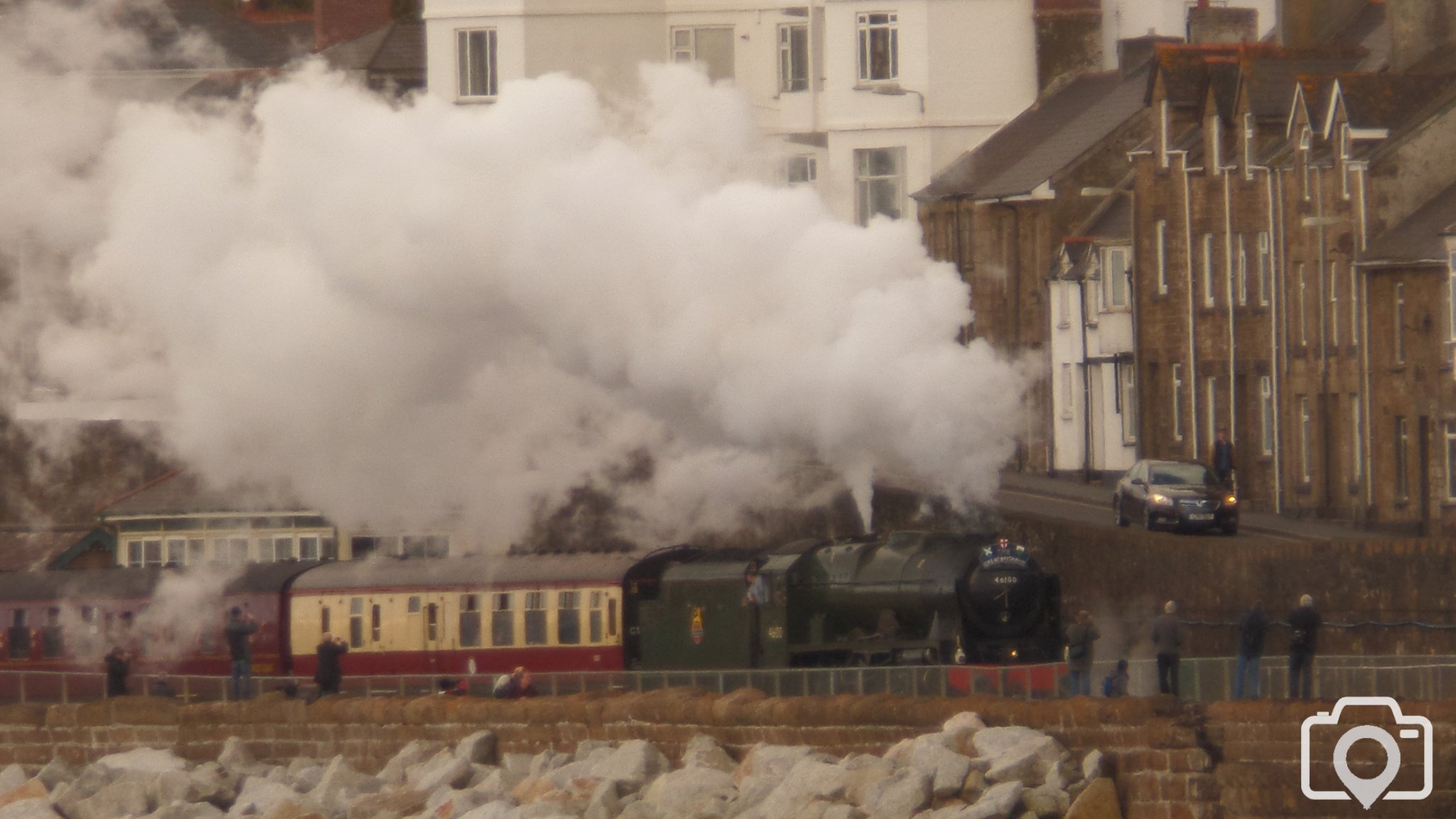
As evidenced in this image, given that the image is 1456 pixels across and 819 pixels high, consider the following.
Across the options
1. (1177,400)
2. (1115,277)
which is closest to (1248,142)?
(1177,400)

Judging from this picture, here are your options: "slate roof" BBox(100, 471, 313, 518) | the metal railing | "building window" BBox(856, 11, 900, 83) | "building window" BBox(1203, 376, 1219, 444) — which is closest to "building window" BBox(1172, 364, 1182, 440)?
"building window" BBox(1203, 376, 1219, 444)

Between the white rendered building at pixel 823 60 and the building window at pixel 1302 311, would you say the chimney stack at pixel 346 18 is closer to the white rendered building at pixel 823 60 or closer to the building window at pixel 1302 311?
the white rendered building at pixel 823 60

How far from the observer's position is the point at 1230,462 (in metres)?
57.7

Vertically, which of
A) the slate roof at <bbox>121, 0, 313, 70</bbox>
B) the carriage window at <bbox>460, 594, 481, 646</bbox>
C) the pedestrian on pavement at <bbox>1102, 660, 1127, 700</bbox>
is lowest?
the carriage window at <bbox>460, 594, 481, 646</bbox>

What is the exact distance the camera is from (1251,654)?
117 feet

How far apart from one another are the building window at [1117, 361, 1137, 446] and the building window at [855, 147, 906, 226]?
7.57 meters

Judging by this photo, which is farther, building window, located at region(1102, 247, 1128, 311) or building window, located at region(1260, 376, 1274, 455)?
building window, located at region(1102, 247, 1128, 311)

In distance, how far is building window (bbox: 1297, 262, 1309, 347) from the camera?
59.6 metres

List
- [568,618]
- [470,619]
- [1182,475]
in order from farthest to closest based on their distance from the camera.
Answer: [1182,475] → [470,619] → [568,618]

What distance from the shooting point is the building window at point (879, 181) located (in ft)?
239

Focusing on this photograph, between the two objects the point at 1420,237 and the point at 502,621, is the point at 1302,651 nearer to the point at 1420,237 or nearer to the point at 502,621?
the point at 502,621

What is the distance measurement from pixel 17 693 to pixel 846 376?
1311cm

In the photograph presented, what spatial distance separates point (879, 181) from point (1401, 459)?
2019 centimetres

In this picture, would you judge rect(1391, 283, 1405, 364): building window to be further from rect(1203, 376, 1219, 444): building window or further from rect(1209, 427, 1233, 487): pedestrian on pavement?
rect(1203, 376, 1219, 444): building window
